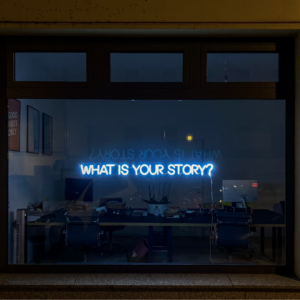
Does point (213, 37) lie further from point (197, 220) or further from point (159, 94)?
point (197, 220)

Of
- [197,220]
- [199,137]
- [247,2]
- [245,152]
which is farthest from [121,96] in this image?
[245,152]

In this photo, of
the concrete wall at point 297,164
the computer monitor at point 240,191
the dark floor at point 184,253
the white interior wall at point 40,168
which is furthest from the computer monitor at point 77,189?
the concrete wall at point 297,164

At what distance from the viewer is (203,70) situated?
→ 9.80 ft

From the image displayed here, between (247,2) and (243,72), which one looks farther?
(243,72)

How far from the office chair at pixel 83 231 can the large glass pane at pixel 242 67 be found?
114 inches

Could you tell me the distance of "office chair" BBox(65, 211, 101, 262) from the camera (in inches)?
189

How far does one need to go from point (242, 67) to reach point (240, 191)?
2.21 m

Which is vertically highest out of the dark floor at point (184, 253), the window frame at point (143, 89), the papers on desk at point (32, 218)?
the window frame at point (143, 89)

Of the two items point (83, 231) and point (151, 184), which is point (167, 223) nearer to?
point (83, 231)

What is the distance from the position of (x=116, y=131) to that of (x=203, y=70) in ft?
13.0

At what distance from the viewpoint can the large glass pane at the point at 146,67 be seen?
10.2 ft

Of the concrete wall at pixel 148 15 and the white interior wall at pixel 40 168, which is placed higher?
the concrete wall at pixel 148 15

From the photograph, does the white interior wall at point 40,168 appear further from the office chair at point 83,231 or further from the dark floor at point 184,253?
the dark floor at point 184,253

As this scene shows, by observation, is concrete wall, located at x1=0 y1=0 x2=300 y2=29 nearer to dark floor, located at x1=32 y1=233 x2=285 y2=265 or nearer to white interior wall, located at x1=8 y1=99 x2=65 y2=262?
white interior wall, located at x1=8 y1=99 x2=65 y2=262
